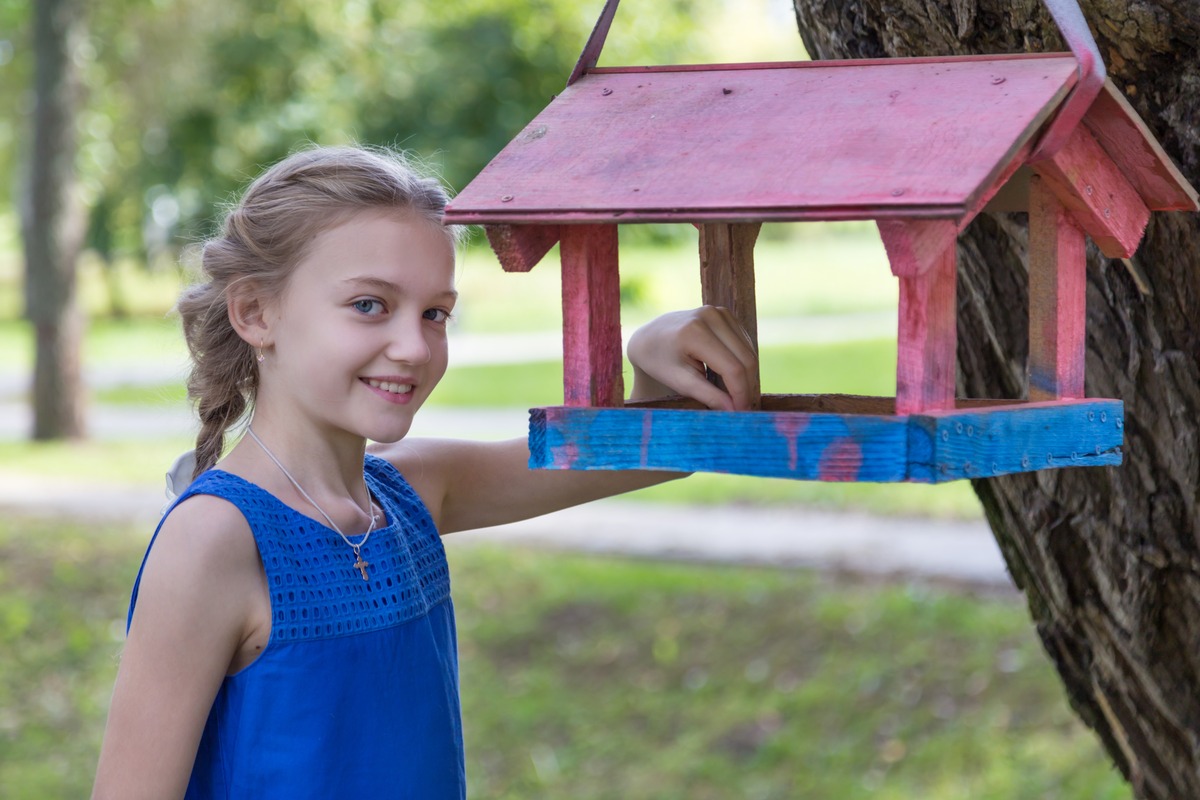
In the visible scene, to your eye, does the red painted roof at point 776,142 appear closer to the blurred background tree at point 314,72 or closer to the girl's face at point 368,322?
the girl's face at point 368,322

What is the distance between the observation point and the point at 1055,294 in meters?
1.76

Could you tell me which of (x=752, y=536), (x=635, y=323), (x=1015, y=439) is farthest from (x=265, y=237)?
(x=635, y=323)

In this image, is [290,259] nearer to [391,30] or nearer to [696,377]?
[696,377]

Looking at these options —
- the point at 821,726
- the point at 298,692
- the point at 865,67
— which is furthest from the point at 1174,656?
the point at 821,726

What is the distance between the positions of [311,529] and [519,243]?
477 mm

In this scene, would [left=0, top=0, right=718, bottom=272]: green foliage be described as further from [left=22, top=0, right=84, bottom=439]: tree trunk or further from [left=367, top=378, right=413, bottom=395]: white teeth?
[left=367, top=378, right=413, bottom=395]: white teeth

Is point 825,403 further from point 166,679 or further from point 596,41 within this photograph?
point 166,679

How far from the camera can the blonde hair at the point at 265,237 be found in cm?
182

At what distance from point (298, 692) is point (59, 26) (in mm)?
9538

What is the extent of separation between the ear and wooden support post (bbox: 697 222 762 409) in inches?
24.0

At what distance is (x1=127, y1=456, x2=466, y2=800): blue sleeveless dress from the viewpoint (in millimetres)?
1728

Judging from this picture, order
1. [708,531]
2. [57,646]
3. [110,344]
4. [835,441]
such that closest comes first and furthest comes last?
[835,441], [57,646], [708,531], [110,344]

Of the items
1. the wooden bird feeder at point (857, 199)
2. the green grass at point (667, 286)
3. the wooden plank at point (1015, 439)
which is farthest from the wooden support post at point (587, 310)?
the green grass at point (667, 286)

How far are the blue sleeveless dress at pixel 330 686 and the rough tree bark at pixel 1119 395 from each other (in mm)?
978
